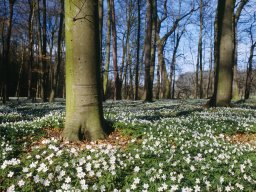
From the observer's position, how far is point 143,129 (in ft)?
25.9

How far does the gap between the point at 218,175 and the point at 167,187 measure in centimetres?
105

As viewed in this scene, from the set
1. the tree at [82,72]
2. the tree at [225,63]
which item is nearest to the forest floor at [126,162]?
the tree at [82,72]

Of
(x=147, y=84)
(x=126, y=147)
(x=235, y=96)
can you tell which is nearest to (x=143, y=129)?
(x=126, y=147)

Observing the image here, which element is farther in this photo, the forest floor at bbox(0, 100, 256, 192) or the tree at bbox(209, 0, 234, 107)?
the tree at bbox(209, 0, 234, 107)

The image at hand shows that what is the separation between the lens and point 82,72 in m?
6.84

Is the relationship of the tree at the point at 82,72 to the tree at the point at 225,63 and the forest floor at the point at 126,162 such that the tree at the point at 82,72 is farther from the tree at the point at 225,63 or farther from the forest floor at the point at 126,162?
the tree at the point at 225,63

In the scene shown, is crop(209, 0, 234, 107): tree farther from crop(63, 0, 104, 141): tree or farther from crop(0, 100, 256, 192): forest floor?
crop(63, 0, 104, 141): tree

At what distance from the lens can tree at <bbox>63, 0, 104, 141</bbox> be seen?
6.86 m

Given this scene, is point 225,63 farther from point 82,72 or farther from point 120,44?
point 120,44

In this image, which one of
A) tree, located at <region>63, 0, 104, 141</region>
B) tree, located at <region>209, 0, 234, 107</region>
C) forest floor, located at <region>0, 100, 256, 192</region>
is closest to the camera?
forest floor, located at <region>0, 100, 256, 192</region>

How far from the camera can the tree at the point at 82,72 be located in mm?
6855

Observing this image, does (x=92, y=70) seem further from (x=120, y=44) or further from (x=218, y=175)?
(x=120, y=44)

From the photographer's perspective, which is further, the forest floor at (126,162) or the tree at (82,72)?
the tree at (82,72)

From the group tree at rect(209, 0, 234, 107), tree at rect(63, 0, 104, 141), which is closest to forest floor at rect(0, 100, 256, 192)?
tree at rect(63, 0, 104, 141)
